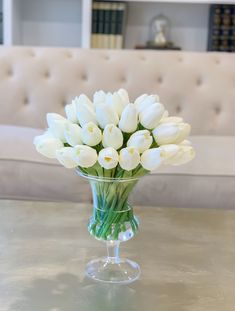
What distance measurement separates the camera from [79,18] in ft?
10.5

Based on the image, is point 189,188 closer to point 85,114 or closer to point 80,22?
point 85,114

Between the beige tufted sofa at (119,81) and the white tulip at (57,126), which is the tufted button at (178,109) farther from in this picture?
the white tulip at (57,126)

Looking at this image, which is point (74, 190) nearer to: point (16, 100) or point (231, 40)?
point (16, 100)

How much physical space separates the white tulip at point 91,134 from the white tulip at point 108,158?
0.08 feet

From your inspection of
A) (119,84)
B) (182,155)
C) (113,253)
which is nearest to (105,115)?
(182,155)

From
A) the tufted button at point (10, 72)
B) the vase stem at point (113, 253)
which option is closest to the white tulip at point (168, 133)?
the vase stem at point (113, 253)

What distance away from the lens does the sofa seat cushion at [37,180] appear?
164 cm

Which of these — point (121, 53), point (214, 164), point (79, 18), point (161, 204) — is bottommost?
point (161, 204)

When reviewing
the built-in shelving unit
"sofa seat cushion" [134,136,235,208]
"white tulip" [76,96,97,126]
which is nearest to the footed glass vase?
"white tulip" [76,96,97,126]

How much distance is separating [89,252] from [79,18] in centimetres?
246

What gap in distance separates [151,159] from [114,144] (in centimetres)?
7

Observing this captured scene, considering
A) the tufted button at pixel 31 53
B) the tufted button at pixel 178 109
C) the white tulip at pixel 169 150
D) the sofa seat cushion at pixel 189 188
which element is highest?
the tufted button at pixel 31 53

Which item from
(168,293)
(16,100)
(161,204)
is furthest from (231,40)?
(168,293)

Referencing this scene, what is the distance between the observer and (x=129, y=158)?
2.65ft
